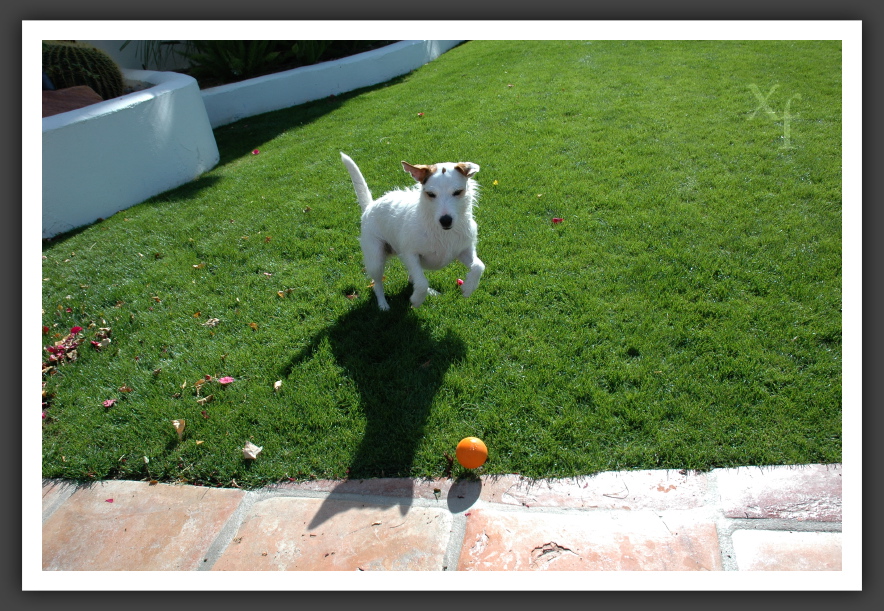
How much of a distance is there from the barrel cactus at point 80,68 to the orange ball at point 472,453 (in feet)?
28.6

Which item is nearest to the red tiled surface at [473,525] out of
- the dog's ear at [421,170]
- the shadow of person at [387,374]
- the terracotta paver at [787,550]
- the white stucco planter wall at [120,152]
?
the terracotta paver at [787,550]

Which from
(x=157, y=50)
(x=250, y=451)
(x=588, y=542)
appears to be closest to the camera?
(x=588, y=542)

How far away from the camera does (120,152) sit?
7125mm

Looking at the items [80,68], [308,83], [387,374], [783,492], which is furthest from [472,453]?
[308,83]

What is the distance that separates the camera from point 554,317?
411cm

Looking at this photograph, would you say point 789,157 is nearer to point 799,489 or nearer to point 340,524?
point 799,489

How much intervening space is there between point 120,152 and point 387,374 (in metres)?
5.78

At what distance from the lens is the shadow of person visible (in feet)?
10.1

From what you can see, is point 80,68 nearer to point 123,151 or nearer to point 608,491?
point 123,151

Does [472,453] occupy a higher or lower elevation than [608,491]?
higher

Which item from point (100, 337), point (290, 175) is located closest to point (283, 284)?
point (100, 337)

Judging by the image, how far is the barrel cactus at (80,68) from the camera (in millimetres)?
8312

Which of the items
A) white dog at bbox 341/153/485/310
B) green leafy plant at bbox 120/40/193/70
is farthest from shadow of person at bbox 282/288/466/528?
green leafy plant at bbox 120/40/193/70

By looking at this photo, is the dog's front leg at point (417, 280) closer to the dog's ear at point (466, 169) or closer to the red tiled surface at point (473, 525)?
the dog's ear at point (466, 169)
